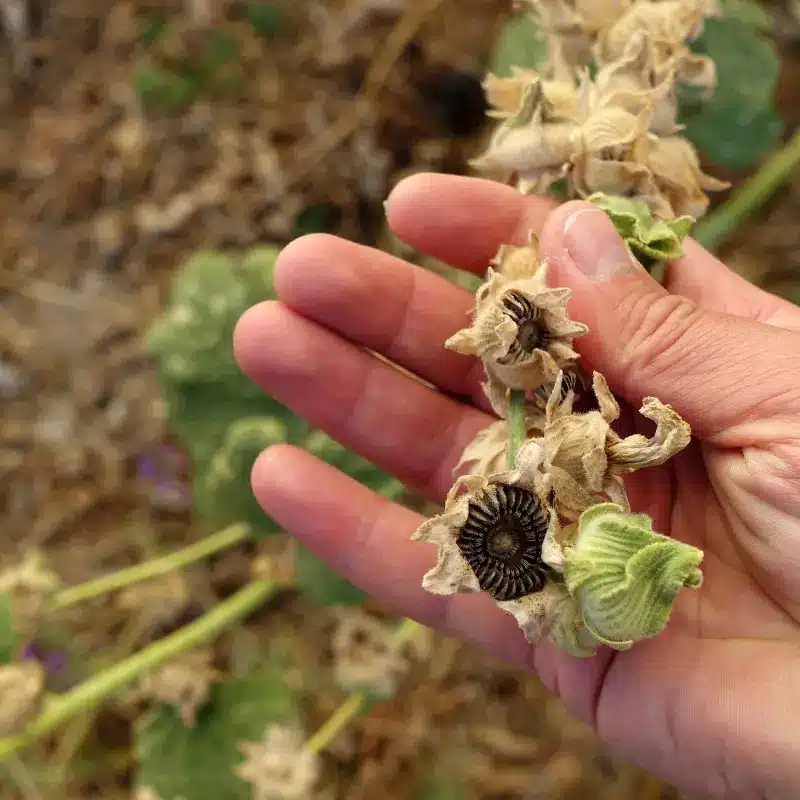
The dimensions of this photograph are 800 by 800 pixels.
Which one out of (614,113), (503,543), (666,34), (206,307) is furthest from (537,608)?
(206,307)

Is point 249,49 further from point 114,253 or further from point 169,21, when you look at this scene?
→ point 114,253

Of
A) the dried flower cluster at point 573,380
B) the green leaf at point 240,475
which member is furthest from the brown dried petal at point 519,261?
the green leaf at point 240,475

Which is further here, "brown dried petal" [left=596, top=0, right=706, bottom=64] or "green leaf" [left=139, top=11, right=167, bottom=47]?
"green leaf" [left=139, top=11, right=167, bottom=47]

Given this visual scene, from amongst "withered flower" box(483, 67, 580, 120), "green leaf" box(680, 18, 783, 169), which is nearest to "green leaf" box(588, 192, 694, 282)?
"withered flower" box(483, 67, 580, 120)

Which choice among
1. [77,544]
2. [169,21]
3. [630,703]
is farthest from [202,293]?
[630,703]

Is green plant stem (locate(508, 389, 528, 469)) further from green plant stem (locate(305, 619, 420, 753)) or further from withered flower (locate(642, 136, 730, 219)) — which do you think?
green plant stem (locate(305, 619, 420, 753))

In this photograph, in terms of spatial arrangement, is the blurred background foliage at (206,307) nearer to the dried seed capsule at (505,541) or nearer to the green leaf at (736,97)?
the green leaf at (736,97)

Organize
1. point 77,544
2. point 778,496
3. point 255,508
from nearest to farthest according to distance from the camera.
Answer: point 778,496
point 255,508
point 77,544
